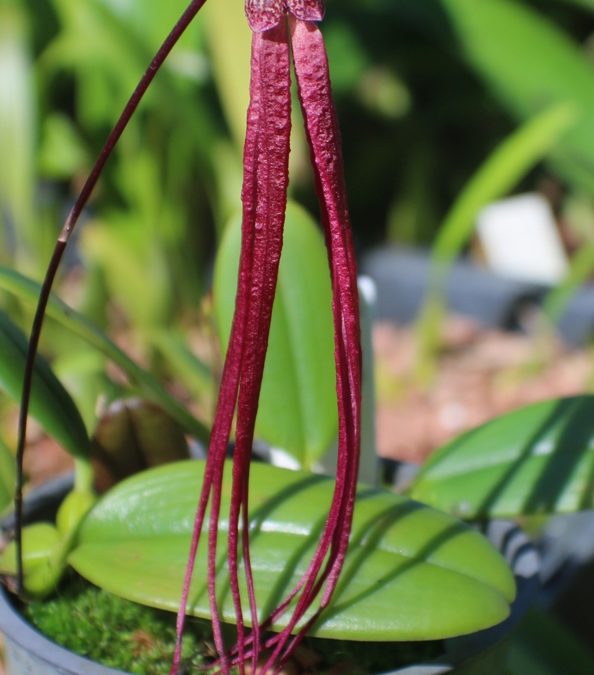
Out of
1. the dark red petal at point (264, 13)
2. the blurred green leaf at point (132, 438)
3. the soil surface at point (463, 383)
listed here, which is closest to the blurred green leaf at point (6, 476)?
the blurred green leaf at point (132, 438)

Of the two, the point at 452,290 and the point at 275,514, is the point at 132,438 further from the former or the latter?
the point at 452,290

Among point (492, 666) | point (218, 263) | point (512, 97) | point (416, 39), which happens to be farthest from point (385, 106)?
point (492, 666)

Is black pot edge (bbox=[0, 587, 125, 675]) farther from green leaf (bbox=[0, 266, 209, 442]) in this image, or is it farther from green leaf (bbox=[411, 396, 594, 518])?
green leaf (bbox=[411, 396, 594, 518])

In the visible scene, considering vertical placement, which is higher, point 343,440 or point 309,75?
point 309,75

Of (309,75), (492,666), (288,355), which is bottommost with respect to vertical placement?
(492,666)

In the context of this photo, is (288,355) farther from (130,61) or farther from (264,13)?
(130,61)

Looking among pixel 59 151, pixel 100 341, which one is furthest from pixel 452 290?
pixel 100 341

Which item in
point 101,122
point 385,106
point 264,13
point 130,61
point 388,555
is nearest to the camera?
point 264,13
